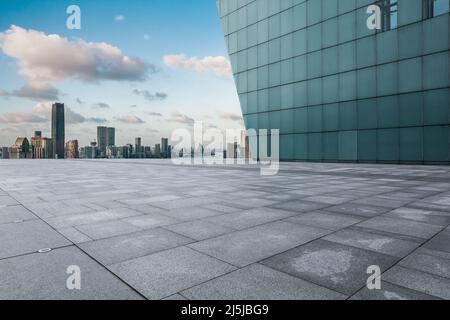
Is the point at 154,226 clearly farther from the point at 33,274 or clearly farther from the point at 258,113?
the point at 258,113

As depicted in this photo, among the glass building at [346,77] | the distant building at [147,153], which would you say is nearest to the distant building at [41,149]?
the distant building at [147,153]

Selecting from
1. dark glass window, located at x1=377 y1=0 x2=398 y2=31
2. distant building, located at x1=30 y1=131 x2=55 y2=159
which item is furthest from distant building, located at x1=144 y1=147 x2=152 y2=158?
dark glass window, located at x1=377 y1=0 x2=398 y2=31

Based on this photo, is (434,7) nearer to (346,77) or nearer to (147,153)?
(346,77)

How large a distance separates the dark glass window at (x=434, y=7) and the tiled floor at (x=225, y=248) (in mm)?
23489

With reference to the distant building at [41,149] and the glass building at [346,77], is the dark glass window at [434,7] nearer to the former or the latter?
the glass building at [346,77]

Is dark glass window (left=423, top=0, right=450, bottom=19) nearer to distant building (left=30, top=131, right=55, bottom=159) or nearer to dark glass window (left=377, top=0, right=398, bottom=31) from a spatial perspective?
dark glass window (left=377, top=0, right=398, bottom=31)

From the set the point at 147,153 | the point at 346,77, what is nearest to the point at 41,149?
the point at 147,153

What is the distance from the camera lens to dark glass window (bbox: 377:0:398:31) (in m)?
26.4

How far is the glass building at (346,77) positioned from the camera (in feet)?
80.7

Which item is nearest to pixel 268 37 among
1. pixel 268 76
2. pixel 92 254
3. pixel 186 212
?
pixel 268 76

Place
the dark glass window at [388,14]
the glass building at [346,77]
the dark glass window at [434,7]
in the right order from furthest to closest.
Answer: the dark glass window at [388,14]
the glass building at [346,77]
the dark glass window at [434,7]

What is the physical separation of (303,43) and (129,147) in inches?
5307

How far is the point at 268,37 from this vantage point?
121 ft

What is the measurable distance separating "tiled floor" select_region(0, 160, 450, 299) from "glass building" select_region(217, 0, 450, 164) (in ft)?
69.3
